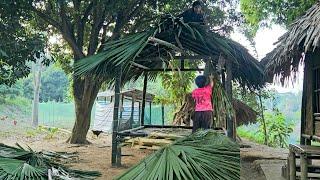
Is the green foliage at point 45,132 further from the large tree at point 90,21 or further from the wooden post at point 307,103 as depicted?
the wooden post at point 307,103

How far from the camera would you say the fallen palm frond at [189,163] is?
3.47 m

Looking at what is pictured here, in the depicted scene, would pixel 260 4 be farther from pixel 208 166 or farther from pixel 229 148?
pixel 208 166

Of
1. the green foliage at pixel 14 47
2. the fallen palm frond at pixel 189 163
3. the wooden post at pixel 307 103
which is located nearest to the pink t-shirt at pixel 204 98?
the wooden post at pixel 307 103

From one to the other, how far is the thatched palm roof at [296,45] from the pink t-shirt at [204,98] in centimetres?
118

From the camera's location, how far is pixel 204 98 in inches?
260

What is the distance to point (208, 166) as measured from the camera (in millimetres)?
3760

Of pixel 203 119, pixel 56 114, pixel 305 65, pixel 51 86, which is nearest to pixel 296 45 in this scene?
pixel 305 65

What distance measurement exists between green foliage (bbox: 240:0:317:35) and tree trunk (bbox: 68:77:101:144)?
16.1 feet

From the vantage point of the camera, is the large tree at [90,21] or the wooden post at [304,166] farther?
the large tree at [90,21]

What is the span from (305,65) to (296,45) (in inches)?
48.7

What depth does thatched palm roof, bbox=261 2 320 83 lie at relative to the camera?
16.9 feet

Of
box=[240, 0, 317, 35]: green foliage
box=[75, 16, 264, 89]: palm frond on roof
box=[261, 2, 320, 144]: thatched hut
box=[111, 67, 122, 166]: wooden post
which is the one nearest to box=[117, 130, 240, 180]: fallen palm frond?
box=[261, 2, 320, 144]: thatched hut

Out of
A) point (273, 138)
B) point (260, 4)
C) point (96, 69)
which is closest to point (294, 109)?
point (273, 138)

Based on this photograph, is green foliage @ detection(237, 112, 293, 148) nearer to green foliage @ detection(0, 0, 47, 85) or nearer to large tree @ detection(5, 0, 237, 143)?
large tree @ detection(5, 0, 237, 143)
